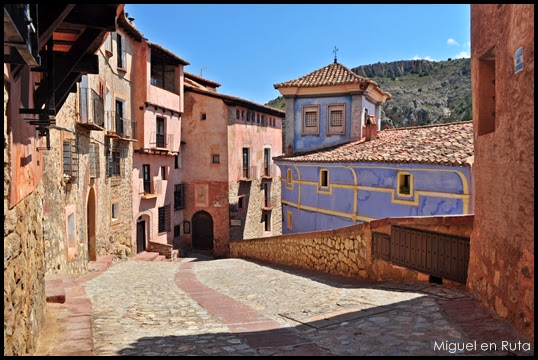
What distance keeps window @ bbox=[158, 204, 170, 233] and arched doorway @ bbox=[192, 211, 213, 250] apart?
3.08 meters

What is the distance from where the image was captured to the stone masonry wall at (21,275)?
146 inches

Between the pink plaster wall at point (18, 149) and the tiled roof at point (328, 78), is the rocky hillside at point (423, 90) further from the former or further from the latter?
the pink plaster wall at point (18, 149)

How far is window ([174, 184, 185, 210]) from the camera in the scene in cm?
2800

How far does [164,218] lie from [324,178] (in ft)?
35.8

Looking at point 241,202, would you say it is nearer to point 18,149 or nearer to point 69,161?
point 69,161

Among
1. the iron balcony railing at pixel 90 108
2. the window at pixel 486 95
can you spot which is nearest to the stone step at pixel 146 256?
the iron balcony railing at pixel 90 108

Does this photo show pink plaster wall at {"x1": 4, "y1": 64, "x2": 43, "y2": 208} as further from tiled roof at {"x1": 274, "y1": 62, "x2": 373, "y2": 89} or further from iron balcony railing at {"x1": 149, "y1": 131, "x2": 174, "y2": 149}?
tiled roof at {"x1": 274, "y1": 62, "x2": 373, "y2": 89}

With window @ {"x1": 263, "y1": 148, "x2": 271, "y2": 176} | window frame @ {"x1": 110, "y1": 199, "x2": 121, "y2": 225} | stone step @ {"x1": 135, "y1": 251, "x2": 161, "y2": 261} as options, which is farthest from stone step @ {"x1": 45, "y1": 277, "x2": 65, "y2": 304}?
window @ {"x1": 263, "y1": 148, "x2": 271, "y2": 176}

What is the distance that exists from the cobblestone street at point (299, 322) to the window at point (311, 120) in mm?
14031

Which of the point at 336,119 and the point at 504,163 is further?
the point at 336,119

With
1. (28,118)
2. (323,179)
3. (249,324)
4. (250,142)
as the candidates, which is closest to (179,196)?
(250,142)

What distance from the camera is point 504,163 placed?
5469mm

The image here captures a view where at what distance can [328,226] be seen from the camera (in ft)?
62.6

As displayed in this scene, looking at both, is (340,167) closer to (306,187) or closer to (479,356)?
(306,187)
